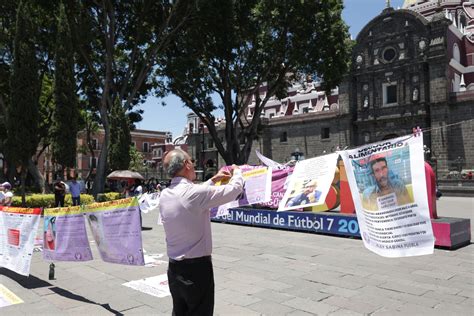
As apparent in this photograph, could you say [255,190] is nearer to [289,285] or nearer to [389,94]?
[289,285]

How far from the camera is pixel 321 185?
429 cm

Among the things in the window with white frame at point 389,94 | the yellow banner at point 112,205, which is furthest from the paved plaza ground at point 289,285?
the window with white frame at point 389,94

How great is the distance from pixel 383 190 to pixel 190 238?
1.64 metres

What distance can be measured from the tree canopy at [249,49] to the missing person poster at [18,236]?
15.9 meters

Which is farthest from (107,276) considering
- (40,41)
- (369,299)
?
(40,41)

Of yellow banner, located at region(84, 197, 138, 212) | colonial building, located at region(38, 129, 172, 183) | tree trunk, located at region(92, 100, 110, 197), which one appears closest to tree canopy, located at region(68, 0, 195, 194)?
tree trunk, located at region(92, 100, 110, 197)

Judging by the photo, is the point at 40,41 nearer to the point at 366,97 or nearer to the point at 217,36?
the point at 217,36

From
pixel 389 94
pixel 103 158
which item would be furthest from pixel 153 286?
pixel 389 94

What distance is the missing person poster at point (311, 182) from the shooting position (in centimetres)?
427

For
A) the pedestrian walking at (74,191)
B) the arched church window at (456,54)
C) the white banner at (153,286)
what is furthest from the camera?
the arched church window at (456,54)

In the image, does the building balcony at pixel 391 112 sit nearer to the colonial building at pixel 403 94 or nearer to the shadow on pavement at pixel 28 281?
the colonial building at pixel 403 94

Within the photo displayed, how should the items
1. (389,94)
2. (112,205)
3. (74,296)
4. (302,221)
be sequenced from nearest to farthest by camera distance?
(112,205) < (74,296) < (302,221) < (389,94)

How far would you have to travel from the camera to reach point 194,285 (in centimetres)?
312

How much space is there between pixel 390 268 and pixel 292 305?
2703 mm
